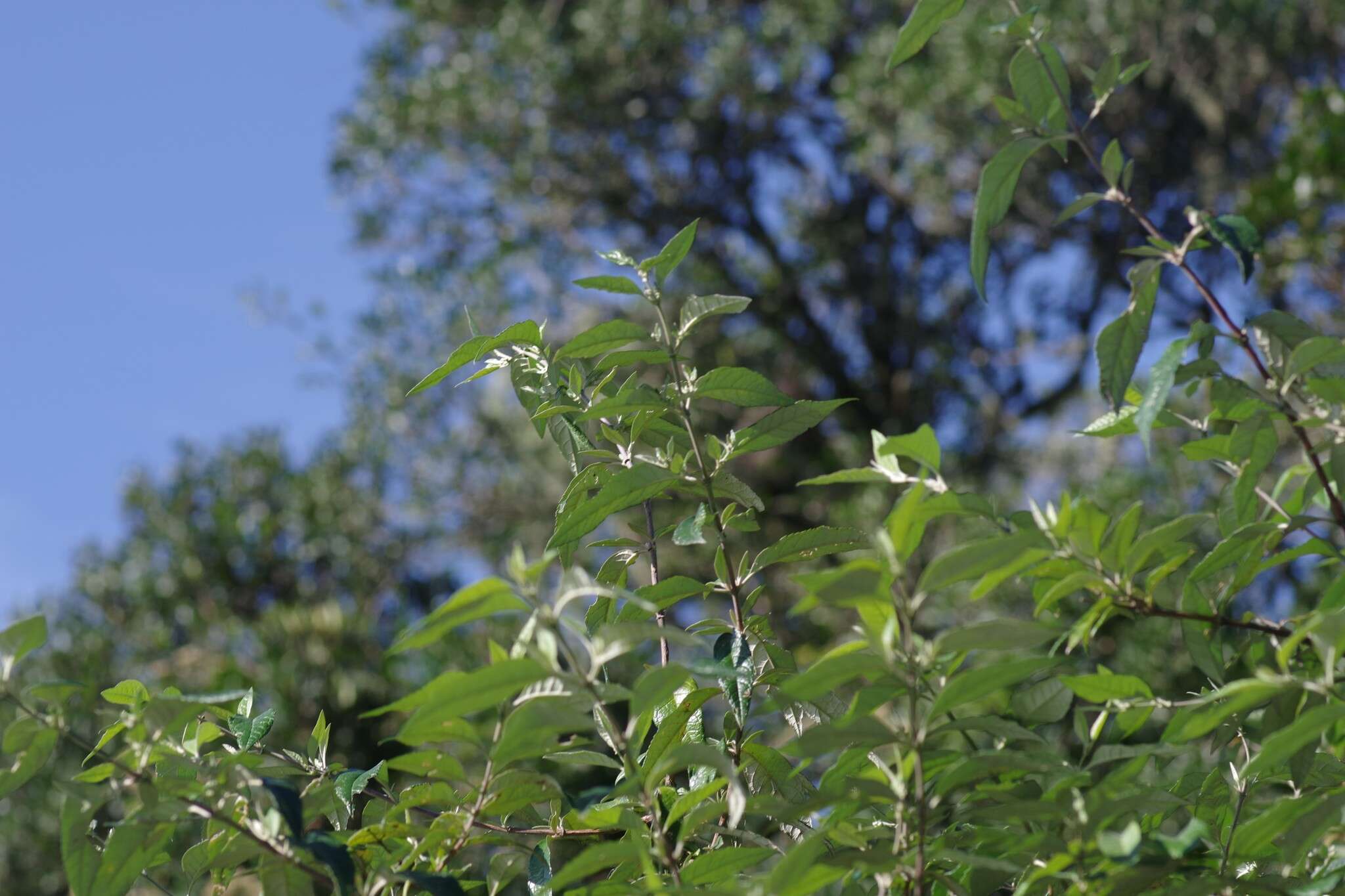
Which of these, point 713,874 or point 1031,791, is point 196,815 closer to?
point 713,874

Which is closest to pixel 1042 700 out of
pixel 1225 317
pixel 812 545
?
pixel 812 545

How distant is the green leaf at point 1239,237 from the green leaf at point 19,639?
0.89 meters

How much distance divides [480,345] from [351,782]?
0.38 m

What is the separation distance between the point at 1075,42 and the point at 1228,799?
7.05m

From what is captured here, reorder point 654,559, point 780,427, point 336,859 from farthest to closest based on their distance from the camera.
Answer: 1. point 654,559
2. point 780,427
3. point 336,859

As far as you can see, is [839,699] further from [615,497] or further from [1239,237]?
[1239,237]

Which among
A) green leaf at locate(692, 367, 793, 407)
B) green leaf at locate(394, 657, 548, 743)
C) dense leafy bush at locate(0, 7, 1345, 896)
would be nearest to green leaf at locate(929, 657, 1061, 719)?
dense leafy bush at locate(0, 7, 1345, 896)

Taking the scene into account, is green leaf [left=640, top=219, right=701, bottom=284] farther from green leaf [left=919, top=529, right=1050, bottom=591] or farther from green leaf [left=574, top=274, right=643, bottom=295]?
green leaf [left=919, top=529, right=1050, bottom=591]

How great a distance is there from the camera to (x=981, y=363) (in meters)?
8.98

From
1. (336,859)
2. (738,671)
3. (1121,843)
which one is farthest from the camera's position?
(738,671)

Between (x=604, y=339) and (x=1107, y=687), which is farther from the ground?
(x=604, y=339)

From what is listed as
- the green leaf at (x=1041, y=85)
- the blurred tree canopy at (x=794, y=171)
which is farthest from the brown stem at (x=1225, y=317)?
the blurred tree canopy at (x=794, y=171)

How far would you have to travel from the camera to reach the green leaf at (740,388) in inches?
39.9

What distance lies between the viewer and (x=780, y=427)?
1031 millimetres
